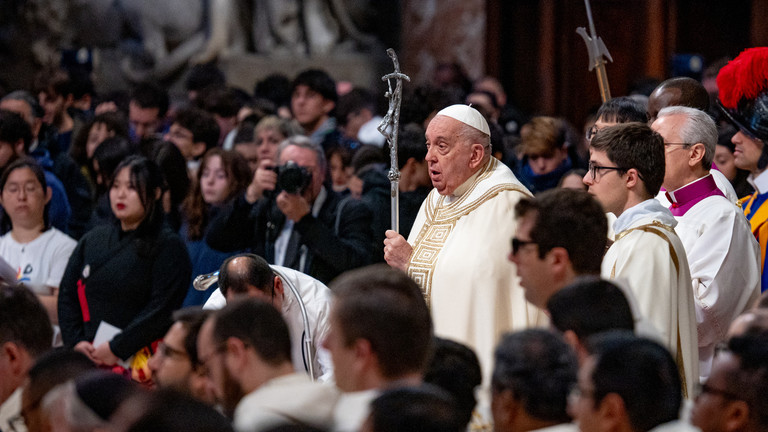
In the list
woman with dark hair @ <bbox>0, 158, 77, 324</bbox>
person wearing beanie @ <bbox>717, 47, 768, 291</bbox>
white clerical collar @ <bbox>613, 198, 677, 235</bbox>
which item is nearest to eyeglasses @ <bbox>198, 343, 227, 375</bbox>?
white clerical collar @ <bbox>613, 198, 677, 235</bbox>

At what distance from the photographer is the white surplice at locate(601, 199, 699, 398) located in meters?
4.64

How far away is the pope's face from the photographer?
3.19 ft

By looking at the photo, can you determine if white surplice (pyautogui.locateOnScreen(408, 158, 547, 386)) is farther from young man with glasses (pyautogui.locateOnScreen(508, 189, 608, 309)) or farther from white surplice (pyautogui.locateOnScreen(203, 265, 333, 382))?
young man with glasses (pyautogui.locateOnScreen(508, 189, 608, 309))

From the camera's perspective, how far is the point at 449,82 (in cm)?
1124

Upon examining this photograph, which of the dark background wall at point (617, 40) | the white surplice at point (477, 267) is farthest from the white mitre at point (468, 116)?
the dark background wall at point (617, 40)

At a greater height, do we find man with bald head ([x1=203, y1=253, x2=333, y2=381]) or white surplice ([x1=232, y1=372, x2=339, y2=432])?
white surplice ([x1=232, y1=372, x2=339, y2=432])

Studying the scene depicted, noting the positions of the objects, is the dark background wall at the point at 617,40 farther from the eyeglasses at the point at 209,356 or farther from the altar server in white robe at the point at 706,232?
the eyeglasses at the point at 209,356

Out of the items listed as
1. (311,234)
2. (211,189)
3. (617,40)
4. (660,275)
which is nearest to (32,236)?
(211,189)

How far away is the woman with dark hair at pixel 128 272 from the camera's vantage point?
6.47 meters

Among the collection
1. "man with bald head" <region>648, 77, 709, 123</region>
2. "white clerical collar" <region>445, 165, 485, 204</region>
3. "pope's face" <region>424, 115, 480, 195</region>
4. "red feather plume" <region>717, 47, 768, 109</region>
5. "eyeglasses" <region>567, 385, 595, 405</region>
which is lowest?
"eyeglasses" <region>567, 385, 595, 405</region>

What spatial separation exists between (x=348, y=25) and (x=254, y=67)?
1141 millimetres

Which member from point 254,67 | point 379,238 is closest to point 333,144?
point 379,238

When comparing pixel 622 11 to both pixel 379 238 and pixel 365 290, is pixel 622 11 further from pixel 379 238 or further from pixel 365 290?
pixel 365 290

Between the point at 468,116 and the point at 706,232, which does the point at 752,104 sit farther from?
the point at 468,116
